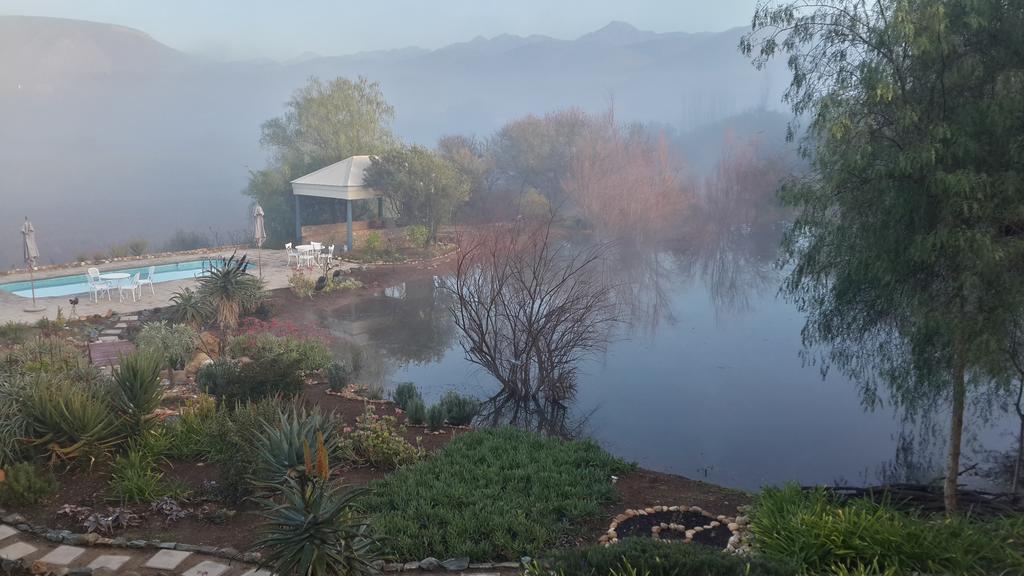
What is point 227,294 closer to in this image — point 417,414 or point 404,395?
point 404,395

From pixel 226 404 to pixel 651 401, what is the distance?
5.83 metres

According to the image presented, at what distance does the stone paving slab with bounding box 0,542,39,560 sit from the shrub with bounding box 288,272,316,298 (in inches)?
446

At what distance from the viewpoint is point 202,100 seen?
95625 mm

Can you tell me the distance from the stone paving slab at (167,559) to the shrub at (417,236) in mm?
18003

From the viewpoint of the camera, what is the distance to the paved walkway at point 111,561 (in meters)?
4.48

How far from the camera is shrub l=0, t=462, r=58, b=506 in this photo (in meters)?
5.46

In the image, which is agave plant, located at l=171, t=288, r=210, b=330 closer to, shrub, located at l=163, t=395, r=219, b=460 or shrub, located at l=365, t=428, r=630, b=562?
shrub, located at l=163, t=395, r=219, b=460

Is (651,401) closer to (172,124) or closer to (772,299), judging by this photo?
(772,299)

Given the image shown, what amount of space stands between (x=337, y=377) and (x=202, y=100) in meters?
97.6

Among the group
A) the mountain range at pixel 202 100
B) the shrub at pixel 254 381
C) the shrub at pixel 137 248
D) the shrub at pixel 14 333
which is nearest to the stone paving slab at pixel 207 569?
the shrub at pixel 254 381

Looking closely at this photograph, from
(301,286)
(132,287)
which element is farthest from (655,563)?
(132,287)

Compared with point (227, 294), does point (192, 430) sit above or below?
below

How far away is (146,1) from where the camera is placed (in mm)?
65625

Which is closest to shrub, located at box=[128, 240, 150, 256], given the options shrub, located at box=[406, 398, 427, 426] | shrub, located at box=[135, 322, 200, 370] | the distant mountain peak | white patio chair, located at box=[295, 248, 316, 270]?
→ white patio chair, located at box=[295, 248, 316, 270]
